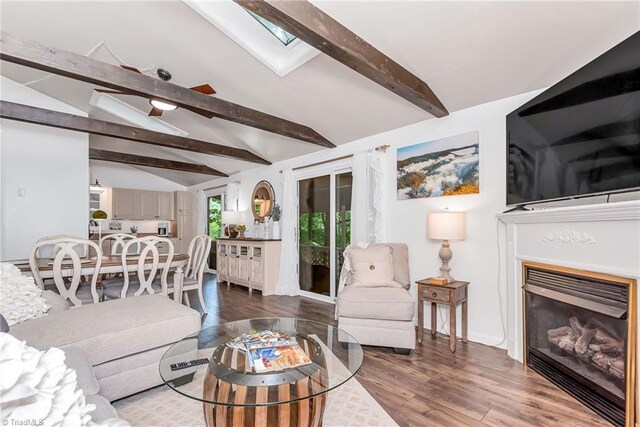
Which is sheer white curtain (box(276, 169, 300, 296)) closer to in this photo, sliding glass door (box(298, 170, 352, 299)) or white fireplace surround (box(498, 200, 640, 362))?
sliding glass door (box(298, 170, 352, 299))

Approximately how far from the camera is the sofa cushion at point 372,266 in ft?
9.88

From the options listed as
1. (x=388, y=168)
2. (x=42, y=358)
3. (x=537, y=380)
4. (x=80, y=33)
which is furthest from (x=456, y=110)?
(x=80, y=33)

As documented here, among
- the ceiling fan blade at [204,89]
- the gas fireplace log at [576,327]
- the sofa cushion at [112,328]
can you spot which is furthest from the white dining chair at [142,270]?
the gas fireplace log at [576,327]

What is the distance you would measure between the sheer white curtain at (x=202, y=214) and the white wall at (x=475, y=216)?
5.35m

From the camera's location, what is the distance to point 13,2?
263cm

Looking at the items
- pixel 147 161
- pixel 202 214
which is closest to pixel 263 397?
pixel 147 161

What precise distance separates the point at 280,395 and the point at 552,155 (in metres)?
2.40

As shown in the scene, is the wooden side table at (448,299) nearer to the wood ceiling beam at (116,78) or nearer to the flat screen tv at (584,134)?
the flat screen tv at (584,134)

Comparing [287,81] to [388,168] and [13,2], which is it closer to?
[388,168]

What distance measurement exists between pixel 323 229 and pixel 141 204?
514 cm

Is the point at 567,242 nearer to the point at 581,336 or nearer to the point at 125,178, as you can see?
the point at 581,336

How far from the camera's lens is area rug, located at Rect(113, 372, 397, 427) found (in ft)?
5.71

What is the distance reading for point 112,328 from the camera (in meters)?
1.78

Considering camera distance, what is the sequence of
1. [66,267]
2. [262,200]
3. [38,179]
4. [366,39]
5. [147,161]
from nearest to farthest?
[366,39], [66,267], [38,179], [262,200], [147,161]
